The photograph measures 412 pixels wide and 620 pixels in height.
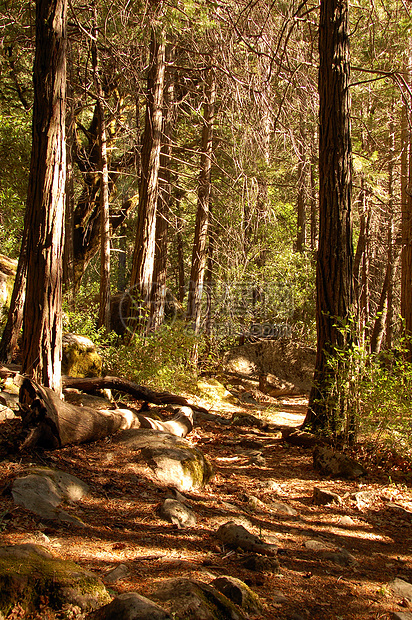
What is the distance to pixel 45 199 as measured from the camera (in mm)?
4816

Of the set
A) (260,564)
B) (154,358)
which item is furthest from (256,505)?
(154,358)

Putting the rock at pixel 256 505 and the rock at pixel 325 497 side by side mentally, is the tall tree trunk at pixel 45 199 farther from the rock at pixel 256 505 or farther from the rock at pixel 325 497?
the rock at pixel 325 497

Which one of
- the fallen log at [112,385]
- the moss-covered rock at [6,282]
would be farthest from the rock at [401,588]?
the moss-covered rock at [6,282]

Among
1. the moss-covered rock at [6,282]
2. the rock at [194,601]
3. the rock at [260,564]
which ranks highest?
the moss-covered rock at [6,282]

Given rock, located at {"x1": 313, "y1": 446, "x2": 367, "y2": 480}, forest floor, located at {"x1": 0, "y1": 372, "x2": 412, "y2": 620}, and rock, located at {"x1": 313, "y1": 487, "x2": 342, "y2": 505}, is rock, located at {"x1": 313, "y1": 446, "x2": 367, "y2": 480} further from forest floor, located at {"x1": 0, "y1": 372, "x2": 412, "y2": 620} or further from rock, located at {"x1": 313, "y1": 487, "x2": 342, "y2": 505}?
rock, located at {"x1": 313, "y1": 487, "x2": 342, "y2": 505}

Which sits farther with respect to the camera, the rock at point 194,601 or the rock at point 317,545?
the rock at point 317,545

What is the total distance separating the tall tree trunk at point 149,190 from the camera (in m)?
9.40

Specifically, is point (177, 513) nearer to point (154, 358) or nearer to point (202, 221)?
point (154, 358)

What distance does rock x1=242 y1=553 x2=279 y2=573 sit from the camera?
3186 mm

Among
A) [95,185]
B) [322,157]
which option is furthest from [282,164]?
[322,157]

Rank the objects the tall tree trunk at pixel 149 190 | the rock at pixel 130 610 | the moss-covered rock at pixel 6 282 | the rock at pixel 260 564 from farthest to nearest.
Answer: the moss-covered rock at pixel 6 282, the tall tree trunk at pixel 149 190, the rock at pixel 260 564, the rock at pixel 130 610

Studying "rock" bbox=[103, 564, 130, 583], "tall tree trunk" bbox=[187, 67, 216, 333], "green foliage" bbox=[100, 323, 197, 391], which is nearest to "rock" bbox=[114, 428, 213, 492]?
"rock" bbox=[103, 564, 130, 583]

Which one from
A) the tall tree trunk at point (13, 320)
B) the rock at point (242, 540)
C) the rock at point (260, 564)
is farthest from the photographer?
the tall tree trunk at point (13, 320)

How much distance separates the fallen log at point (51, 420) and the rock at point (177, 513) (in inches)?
50.5
